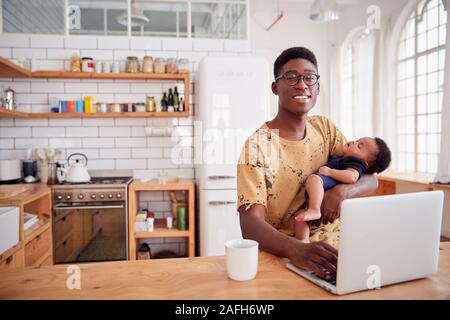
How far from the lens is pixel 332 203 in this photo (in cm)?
128

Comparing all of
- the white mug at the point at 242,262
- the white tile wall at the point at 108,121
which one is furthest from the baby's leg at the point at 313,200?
the white tile wall at the point at 108,121

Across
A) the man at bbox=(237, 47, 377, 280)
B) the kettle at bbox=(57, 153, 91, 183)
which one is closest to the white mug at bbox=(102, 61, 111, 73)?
the kettle at bbox=(57, 153, 91, 183)

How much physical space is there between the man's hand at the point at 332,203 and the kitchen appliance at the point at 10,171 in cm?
303

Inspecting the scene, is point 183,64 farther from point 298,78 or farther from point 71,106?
point 298,78

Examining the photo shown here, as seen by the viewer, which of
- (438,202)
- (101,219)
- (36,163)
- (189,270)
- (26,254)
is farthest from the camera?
(36,163)

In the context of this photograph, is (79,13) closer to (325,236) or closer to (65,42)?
(65,42)

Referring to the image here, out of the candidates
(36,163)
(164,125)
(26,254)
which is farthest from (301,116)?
(36,163)

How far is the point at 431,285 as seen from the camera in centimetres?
89

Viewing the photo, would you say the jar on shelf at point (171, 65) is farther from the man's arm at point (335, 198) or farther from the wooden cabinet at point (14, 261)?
the man's arm at point (335, 198)

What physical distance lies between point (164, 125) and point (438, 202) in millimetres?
3123

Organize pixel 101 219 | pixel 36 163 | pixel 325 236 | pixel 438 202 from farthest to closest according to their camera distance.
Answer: pixel 36 163
pixel 101 219
pixel 325 236
pixel 438 202

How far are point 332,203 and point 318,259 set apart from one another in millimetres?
423

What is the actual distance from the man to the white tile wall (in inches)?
96.8

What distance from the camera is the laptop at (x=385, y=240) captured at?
787 millimetres
